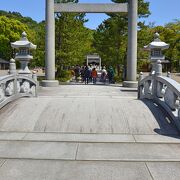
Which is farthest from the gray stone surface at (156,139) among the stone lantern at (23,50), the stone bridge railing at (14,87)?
the stone lantern at (23,50)

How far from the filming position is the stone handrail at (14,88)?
9.18 meters

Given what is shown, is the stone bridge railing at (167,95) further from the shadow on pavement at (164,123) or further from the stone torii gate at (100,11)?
the stone torii gate at (100,11)

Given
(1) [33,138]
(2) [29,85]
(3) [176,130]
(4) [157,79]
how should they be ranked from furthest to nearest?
(2) [29,85] → (4) [157,79] → (3) [176,130] → (1) [33,138]

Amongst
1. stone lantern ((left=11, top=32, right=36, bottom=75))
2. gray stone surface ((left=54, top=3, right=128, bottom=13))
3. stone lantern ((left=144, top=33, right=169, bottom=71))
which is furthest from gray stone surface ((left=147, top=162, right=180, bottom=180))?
gray stone surface ((left=54, top=3, right=128, bottom=13))

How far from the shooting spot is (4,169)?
4855 mm

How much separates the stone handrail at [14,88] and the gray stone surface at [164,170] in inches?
209

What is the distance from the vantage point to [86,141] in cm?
656

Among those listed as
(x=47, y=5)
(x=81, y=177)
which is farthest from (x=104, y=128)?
(x=47, y=5)

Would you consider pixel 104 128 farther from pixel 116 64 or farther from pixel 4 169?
pixel 116 64

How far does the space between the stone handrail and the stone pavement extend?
1.34 feet

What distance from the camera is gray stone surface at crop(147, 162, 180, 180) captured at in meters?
4.60

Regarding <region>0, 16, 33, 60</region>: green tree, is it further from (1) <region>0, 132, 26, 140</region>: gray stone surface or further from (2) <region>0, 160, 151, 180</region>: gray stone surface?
(2) <region>0, 160, 151, 180</region>: gray stone surface

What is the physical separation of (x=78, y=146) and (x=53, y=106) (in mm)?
3238

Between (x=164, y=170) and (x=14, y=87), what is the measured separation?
6.96 meters
